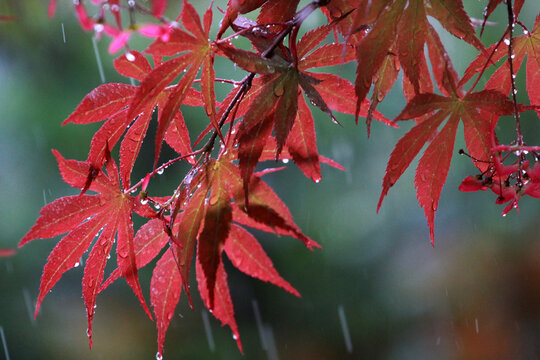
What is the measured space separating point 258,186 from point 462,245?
1.86 metres

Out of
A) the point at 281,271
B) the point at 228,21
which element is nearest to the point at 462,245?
the point at 281,271

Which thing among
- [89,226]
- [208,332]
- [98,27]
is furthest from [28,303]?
[98,27]

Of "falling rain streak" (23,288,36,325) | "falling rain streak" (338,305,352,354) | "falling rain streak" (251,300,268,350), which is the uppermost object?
"falling rain streak" (23,288,36,325)

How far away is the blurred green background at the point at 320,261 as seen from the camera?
2.04m

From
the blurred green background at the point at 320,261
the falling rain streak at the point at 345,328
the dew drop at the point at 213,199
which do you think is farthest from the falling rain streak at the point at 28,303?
the dew drop at the point at 213,199

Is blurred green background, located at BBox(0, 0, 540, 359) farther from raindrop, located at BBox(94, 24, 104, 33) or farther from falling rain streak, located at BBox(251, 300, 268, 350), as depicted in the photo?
raindrop, located at BBox(94, 24, 104, 33)

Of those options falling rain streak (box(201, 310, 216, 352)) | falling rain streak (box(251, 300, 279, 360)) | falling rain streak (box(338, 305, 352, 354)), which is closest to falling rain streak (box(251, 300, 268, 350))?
falling rain streak (box(251, 300, 279, 360))

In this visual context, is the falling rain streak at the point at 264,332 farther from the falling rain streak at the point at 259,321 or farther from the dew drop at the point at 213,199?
the dew drop at the point at 213,199

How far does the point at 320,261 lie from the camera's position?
2.07 meters

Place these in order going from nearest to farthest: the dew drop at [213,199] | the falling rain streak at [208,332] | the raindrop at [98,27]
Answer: the raindrop at [98,27] → the dew drop at [213,199] → the falling rain streak at [208,332]

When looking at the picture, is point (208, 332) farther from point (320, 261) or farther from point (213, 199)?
point (213, 199)

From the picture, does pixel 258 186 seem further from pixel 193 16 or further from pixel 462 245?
pixel 462 245

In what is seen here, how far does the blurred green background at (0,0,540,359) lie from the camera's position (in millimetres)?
2039

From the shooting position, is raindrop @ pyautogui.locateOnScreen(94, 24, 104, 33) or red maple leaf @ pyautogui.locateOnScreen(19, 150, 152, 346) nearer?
raindrop @ pyautogui.locateOnScreen(94, 24, 104, 33)
